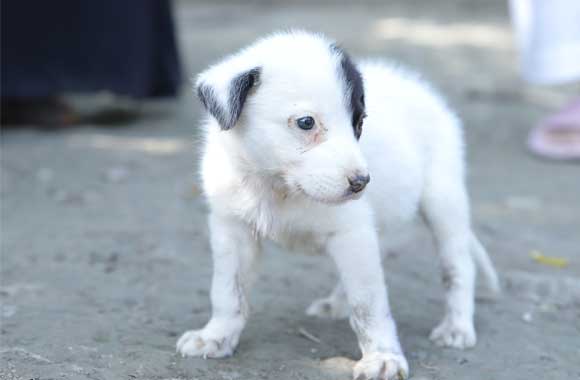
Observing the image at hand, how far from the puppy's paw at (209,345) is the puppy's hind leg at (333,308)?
0.56 metres

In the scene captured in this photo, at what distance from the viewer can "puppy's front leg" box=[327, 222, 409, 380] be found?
113 inches

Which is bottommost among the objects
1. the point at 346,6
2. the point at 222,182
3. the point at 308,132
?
the point at 346,6

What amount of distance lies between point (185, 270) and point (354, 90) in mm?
1633

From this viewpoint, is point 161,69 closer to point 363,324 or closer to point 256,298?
point 256,298

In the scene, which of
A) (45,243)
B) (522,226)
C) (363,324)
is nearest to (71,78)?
A: (45,243)

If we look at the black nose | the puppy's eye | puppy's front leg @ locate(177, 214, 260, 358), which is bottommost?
puppy's front leg @ locate(177, 214, 260, 358)

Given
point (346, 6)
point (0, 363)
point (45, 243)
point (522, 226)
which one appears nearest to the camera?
point (0, 363)

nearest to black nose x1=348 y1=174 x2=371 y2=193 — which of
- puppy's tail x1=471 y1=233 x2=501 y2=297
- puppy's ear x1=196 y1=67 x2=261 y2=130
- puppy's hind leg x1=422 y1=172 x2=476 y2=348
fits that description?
puppy's ear x1=196 y1=67 x2=261 y2=130

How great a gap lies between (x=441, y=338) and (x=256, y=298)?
2.60 feet

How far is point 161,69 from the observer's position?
7.38 metres

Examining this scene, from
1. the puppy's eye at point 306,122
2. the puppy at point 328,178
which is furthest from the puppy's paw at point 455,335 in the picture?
the puppy's eye at point 306,122

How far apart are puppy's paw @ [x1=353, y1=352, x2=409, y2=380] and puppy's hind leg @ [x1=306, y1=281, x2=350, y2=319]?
0.64 meters

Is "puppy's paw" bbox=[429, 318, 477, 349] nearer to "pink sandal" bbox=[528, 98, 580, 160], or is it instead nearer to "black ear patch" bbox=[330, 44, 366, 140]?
"black ear patch" bbox=[330, 44, 366, 140]

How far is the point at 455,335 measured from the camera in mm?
3316
